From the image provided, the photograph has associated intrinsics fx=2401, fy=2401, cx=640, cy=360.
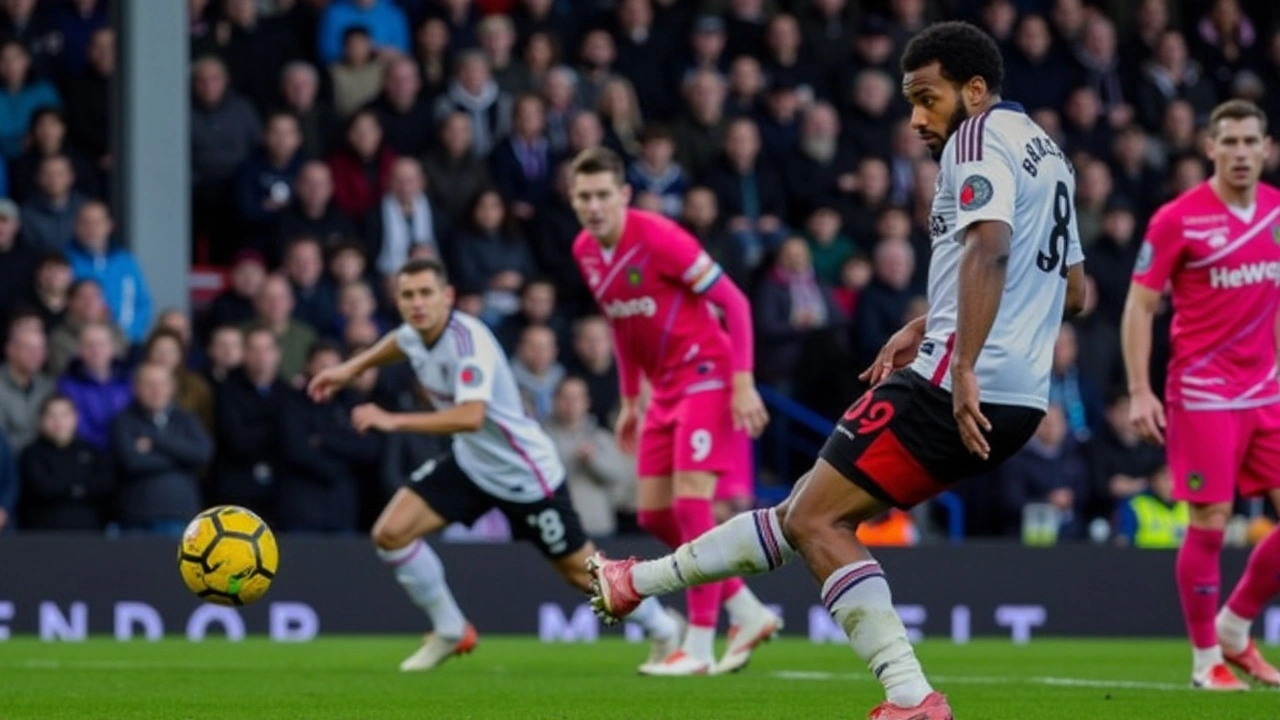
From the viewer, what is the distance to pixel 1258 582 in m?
10.5

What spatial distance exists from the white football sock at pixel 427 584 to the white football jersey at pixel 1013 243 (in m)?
5.17

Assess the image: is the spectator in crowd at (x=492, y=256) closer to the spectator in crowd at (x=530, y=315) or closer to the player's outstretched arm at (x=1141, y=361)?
the spectator in crowd at (x=530, y=315)

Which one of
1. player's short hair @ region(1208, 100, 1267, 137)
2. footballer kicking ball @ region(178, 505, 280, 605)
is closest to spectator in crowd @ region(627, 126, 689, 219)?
player's short hair @ region(1208, 100, 1267, 137)

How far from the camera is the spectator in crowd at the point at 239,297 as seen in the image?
16859mm

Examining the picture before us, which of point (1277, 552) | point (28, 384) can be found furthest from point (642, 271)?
point (28, 384)

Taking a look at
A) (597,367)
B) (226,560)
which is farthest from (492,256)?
(226,560)

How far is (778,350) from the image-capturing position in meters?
17.9

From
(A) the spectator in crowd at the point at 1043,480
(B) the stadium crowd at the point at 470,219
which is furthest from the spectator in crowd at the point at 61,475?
(A) the spectator in crowd at the point at 1043,480

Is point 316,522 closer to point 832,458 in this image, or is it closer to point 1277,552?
point 1277,552

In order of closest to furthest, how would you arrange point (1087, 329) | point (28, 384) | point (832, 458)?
point (832, 458) → point (28, 384) → point (1087, 329)

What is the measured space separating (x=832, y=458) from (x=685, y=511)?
14.2ft

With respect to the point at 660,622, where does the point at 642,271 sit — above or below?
above

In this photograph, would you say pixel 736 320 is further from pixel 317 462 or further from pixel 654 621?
pixel 317 462

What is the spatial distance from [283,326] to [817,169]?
15.9ft
